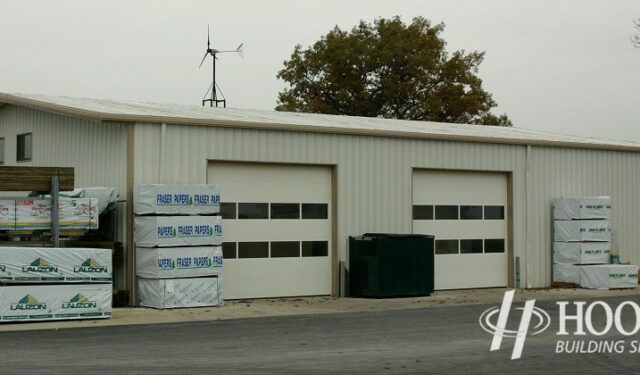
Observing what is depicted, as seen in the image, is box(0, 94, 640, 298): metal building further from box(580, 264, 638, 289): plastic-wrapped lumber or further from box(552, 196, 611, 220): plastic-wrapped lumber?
box(580, 264, 638, 289): plastic-wrapped lumber

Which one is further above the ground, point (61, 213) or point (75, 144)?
point (75, 144)

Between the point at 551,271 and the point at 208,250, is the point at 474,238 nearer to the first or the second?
the point at 551,271

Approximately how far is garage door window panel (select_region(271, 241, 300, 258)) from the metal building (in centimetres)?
3

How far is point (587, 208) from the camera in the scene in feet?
86.3

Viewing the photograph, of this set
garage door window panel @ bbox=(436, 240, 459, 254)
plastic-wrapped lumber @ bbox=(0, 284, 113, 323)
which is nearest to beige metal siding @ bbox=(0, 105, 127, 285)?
plastic-wrapped lumber @ bbox=(0, 284, 113, 323)

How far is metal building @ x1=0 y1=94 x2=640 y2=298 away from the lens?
21453mm

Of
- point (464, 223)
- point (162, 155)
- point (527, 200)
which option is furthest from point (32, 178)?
point (527, 200)

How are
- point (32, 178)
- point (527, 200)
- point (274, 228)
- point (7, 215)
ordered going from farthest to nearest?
point (527, 200) < point (274, 228) < point (32, 178) < point (7, 215)

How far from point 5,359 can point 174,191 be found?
25.5ft

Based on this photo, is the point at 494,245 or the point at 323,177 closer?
the point at 323,177

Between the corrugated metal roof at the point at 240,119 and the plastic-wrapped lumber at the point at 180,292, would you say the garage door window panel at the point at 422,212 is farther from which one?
the plastic-wrapped lumber at the point at 180,292

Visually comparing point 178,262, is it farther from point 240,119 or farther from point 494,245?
point 494,245

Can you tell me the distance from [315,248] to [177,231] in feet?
14.2

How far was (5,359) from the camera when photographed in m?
12.7
